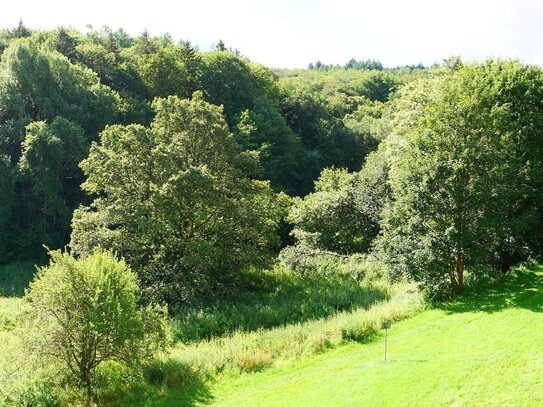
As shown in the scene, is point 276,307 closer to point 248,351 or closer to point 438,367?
point 248,351

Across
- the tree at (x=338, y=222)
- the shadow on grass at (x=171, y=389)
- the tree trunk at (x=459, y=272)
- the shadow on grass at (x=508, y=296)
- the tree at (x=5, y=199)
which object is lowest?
the shadow on grass at (x=171, y=389)

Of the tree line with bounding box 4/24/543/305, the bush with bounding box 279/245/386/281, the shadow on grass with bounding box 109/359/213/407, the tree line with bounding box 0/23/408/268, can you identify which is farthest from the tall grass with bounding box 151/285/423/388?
the tree line with bounding box 0/23/408/268

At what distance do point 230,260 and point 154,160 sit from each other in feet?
25.6

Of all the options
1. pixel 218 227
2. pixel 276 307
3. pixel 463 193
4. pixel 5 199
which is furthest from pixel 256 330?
pixel 5 199

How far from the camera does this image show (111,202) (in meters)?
31.5

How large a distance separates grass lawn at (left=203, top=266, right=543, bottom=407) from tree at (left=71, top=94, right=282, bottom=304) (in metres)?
11.6

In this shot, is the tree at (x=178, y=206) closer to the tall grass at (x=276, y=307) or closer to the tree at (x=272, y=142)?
the tall grass at (x=276, y=307)

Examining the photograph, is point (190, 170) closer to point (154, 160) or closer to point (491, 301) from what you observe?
point (154, 160)

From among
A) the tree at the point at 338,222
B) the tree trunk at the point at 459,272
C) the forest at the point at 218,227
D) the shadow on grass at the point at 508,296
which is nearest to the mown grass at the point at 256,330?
the forest at the point at 218,227

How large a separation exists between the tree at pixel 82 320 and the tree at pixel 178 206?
10.0m

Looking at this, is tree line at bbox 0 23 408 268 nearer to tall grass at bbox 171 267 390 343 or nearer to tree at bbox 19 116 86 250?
tree at bbox 19 116 86 250

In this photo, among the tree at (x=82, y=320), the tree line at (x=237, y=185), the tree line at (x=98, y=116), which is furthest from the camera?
the tree line at (x=98, y=116)

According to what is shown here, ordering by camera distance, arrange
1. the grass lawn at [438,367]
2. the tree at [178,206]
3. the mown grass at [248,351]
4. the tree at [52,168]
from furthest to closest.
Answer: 1. the tree at [52,168]
2. the tree at [178,206]
3. the mown grass at [248,351]
4. the grass lawn at [438,367]

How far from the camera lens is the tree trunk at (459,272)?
69.8ft
